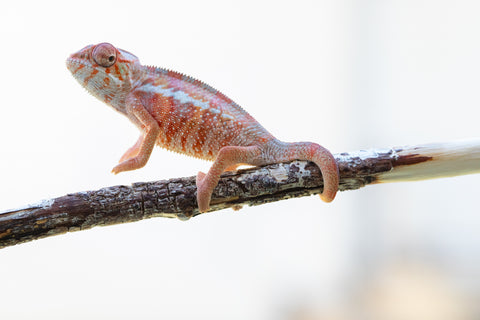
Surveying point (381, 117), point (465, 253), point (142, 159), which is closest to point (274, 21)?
point (381, 117)

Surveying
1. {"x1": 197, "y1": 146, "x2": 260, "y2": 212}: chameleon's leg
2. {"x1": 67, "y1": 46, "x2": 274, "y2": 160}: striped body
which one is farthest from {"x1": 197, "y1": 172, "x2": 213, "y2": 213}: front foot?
{"x1": 67, "y1": 46, "x2": 274, "y2": 160}: striped body

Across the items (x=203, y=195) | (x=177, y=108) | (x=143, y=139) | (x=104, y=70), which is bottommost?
(x=203, y=195)

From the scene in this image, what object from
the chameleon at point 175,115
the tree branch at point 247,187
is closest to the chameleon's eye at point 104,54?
the chameleon at point 175,115

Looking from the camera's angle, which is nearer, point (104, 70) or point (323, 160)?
point (323, 160)

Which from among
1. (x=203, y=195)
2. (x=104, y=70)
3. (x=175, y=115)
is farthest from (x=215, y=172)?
(x=104, y=70)

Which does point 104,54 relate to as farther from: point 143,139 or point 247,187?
point 247,187

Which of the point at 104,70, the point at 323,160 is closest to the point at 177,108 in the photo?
the point at 104,70

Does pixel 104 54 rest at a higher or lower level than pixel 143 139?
higher
